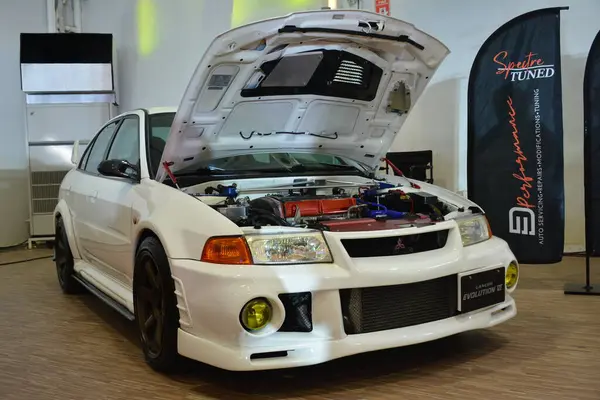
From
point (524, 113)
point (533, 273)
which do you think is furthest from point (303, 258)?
point (533, 273)

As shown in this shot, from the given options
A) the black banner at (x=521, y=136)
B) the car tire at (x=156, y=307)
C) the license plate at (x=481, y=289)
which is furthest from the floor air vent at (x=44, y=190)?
the license plate at (x=481, y=289)

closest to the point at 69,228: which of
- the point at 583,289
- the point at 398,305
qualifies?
the point at 398,305

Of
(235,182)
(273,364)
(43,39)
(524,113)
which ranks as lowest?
(273,364)

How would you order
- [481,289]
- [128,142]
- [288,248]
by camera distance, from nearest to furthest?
1. [288,248]
2. [481,289]
3. [128,142]

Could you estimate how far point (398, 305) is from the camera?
7.54 ft

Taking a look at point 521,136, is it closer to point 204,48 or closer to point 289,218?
point 289,218

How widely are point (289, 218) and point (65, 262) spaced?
226 cm

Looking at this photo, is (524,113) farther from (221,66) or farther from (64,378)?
(64,378)

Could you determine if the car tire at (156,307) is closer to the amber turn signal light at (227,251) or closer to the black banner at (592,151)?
the amber turn signal light at (227,251)

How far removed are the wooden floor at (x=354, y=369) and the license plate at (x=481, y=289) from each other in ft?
0.88

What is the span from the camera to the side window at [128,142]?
10.3 feet

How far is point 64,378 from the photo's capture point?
255 cm

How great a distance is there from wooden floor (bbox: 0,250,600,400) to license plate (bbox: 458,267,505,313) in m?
0.27

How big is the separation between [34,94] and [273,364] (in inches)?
227
